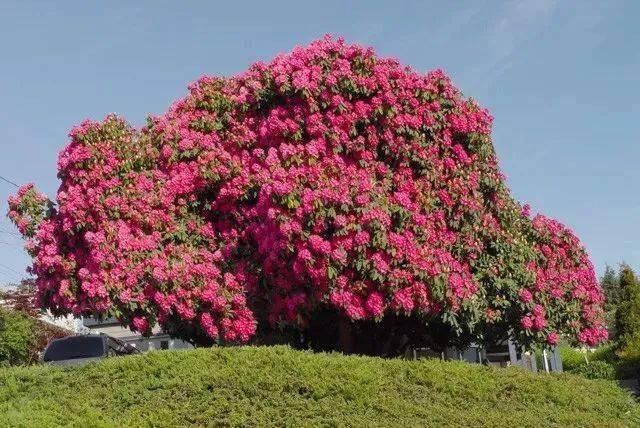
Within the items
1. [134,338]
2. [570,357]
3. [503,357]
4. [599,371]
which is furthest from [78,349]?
[570,357]

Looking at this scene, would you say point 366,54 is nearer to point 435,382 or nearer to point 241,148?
point 241,148

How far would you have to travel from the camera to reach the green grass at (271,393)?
7.15 meters

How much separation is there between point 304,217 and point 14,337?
65.0ft

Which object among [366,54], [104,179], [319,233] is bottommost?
[319,233]

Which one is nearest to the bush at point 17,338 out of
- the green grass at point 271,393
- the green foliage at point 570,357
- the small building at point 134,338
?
the small building at point 134,338

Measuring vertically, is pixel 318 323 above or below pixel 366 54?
below

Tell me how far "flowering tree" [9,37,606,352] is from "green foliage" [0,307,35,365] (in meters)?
15.9

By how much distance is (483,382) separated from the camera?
8.34m

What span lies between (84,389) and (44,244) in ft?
14.3

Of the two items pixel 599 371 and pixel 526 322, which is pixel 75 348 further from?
pixel 599 371

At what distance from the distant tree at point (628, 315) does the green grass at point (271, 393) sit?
16.7m

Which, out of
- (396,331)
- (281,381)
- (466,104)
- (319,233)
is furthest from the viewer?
(396,331)

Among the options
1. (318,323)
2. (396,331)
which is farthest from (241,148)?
(396,331)

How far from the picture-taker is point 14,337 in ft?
86.2
